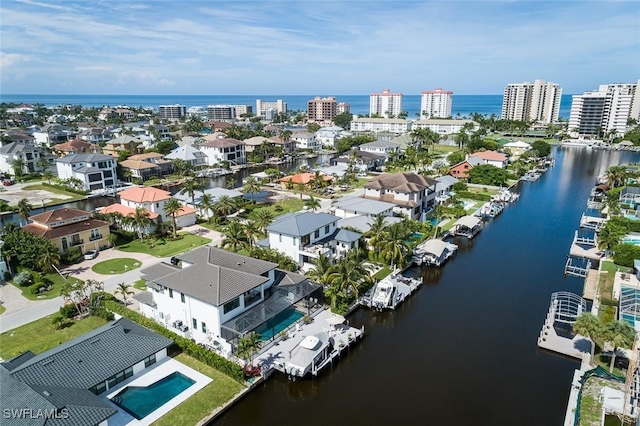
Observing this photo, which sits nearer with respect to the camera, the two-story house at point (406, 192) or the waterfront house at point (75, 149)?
the two-story house at point (406, 192)

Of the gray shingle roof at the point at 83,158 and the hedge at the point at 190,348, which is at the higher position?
the gray shingle roof at the point at 83,158

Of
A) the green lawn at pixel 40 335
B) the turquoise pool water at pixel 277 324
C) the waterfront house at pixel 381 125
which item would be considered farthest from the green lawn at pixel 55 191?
the waterfront house at pixel 381 125

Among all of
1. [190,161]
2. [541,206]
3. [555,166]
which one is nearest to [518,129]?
[555,166]

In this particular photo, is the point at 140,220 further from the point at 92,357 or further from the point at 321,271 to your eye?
the point at 92,357

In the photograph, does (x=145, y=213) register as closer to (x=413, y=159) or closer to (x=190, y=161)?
(x=190, y=161)

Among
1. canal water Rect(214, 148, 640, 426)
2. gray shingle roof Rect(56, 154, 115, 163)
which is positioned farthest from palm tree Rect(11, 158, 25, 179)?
canal water Rect(214, 148, 640, 426)

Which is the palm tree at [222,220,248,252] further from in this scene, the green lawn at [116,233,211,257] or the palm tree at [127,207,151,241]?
the palm tree at [127,207,151,241]

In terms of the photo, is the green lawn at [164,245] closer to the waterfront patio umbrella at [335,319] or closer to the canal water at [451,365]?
the waterfront patio umbrella at [335,319]
